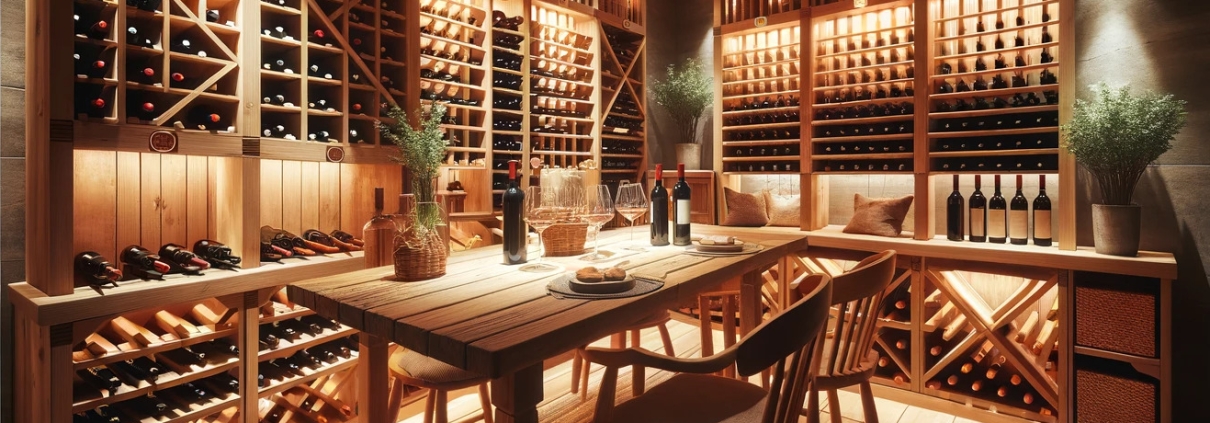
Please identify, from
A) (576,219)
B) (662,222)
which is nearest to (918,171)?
(662,222)

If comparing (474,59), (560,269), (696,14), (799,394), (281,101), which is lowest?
(799,394)

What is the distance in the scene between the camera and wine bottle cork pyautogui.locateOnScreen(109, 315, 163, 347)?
2412 mm

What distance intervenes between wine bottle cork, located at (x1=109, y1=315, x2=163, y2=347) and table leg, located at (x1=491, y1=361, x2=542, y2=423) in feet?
6.29

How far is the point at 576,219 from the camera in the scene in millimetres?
2354

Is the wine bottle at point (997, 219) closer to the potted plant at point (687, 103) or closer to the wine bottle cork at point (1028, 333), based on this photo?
the wine bottle cork at point (1028, 333)

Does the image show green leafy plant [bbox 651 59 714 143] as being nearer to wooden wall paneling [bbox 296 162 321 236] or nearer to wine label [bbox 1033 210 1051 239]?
wine label [bbox 1033 210 1051 239]

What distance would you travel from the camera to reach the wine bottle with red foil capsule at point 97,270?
230 centimetres

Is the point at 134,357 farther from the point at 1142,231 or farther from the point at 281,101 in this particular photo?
the point at 1142,231

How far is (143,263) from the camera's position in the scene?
244 cm

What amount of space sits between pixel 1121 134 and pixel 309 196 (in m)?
4.06

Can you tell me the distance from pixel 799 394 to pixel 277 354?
2466 mm

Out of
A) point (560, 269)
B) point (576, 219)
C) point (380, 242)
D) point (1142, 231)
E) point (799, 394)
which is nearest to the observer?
point (799, 394)

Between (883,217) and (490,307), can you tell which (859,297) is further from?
(883,217)

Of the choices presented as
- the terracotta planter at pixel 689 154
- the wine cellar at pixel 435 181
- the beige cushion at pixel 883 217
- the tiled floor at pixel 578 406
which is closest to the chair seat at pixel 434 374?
the wine cellar at pixel 435 181
